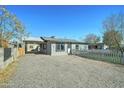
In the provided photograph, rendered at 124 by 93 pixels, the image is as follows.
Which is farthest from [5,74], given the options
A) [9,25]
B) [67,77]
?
[9,25]

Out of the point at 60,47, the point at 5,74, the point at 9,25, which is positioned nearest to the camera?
the point at 5,74

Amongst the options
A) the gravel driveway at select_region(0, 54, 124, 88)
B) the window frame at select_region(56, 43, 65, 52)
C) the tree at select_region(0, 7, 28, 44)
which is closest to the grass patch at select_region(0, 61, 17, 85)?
the gravel driveway at select_region(0, 54, 124, 88)

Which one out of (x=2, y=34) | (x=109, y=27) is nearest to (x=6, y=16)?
(x=2, y=34)

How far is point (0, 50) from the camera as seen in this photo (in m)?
7.91

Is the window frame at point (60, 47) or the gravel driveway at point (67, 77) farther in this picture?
the window frame at point (60, 47)

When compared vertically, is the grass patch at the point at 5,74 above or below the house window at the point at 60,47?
below

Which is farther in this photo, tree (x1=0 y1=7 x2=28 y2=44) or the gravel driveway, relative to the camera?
tree (x1=0 y1=7 x2=28 y2=44)

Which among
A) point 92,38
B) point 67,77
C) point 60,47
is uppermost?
point 92,38

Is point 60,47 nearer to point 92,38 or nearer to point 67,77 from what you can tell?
point 67,77

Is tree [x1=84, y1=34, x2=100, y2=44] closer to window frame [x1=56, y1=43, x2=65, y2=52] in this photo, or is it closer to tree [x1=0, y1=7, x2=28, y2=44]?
window frame [x1=56, y1=43, x2=65, y2=52]

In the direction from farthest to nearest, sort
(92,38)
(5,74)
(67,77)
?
(92,38) → (5,74) → (67,77)

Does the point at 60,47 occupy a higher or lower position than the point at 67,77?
higher

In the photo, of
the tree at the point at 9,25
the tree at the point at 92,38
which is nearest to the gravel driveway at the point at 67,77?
the tree at the point at 9,25

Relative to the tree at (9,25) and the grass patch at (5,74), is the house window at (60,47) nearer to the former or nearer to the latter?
the tree at (9,25)
